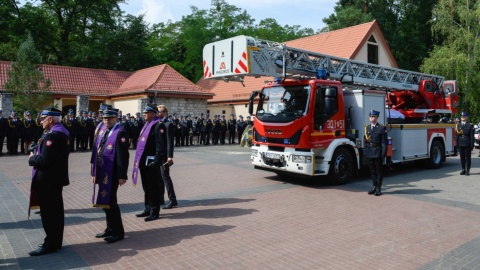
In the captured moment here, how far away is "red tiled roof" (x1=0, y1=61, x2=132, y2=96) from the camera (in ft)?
Answer: 95.7

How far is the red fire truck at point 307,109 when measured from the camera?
9438 mm

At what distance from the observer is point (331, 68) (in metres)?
11.5

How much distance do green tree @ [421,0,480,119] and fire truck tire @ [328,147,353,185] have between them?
872 inches

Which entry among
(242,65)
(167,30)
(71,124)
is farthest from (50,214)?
(167,30)

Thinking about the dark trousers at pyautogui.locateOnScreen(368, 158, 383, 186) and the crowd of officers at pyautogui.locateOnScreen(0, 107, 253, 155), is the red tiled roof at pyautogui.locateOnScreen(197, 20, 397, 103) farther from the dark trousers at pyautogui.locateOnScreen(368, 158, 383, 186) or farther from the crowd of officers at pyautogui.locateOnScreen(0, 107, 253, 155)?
the dark trousers at pyautogui.locateOnScreen(368, 158, 383, 186)

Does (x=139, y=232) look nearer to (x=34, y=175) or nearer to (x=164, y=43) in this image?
(x=34, y=175)

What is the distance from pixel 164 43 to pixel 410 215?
47.8 meters

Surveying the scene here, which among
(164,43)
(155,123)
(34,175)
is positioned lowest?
(34,175)

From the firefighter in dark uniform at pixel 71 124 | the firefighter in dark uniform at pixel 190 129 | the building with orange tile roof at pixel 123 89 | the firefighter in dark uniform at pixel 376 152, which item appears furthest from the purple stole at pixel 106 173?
the building with orange tile roof at pixel 123 89

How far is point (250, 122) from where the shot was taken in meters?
24.1

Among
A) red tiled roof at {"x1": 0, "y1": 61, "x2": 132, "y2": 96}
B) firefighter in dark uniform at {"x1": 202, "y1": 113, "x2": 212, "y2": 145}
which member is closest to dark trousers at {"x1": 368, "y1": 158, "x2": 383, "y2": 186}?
firefighter in dark uniform at {"x1": 202, "y1": 113, "x2": 212, "y2": 145}

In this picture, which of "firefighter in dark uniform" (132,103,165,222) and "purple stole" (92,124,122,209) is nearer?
"purple stole" (92,124,122,209)

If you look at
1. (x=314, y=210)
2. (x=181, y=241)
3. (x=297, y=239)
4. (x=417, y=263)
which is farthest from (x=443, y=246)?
(x=181, y=241)

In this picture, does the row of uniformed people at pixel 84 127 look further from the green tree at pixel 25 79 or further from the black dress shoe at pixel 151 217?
the black dress shoe at pixel 151 217
